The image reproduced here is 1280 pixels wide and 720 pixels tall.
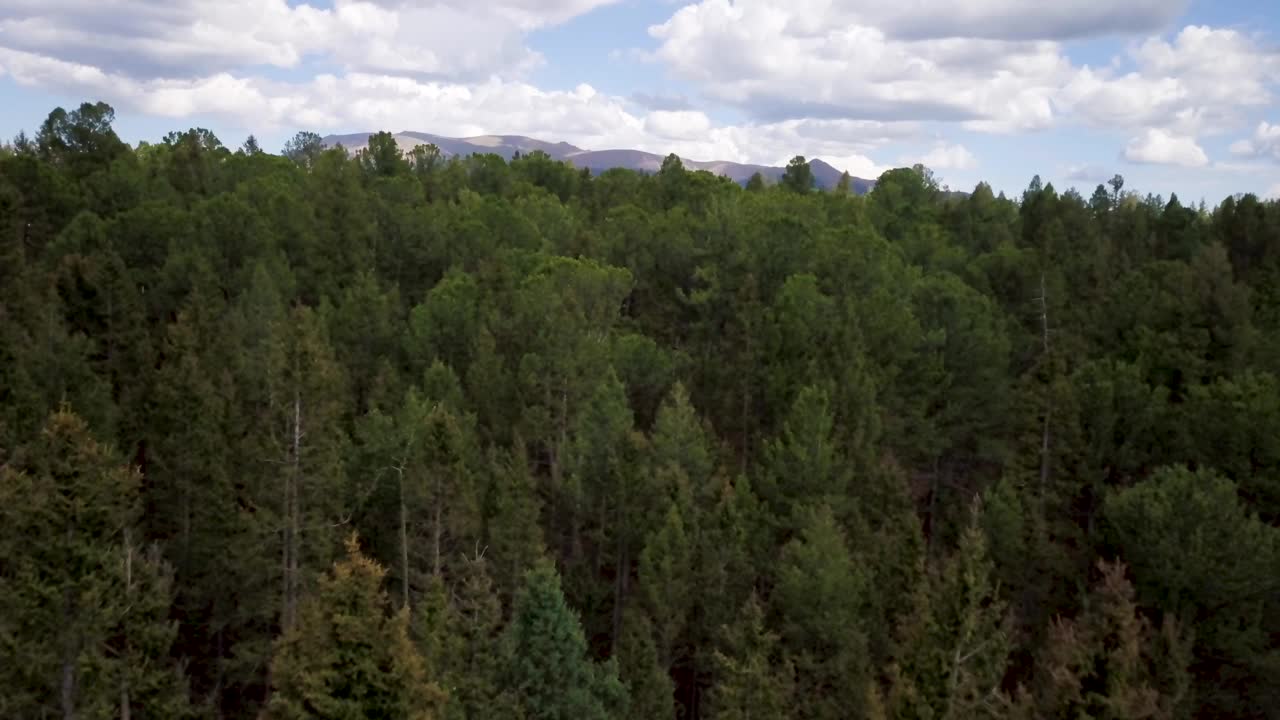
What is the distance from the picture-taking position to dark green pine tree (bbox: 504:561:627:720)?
25.8 m

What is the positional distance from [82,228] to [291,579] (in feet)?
91.0

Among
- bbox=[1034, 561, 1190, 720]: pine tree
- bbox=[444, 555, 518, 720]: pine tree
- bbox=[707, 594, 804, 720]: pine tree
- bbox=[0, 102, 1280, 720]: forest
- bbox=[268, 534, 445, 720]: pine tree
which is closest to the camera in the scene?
bbox=[268, 534, 445, 720]: pine tree

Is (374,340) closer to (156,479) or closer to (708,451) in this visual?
(156,479)

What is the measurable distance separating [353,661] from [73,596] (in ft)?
31.7

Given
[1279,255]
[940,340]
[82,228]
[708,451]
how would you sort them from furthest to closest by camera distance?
[1279,255] → [82,228] → [940,340] → [708,451]

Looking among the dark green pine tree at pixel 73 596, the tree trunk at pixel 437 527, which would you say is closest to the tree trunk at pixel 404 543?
the tree trunk at pixel 437 527

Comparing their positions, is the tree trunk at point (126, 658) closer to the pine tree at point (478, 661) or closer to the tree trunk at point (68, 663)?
the tree trunk at point (68, 663)

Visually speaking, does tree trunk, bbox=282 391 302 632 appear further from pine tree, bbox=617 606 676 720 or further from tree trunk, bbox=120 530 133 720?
pine tree, bbox=617 606 676 720

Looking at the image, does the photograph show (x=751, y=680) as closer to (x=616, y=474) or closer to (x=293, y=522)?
(x=616, y=474)

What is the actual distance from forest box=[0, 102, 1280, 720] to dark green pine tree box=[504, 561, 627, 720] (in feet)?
0.34

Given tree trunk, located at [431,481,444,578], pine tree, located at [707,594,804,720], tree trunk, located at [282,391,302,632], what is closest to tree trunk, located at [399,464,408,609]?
tree trunk, located at [431,481,444,578]

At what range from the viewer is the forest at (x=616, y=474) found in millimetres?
22234

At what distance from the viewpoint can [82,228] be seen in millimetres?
46750

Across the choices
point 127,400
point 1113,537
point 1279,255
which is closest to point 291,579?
point 127,400
